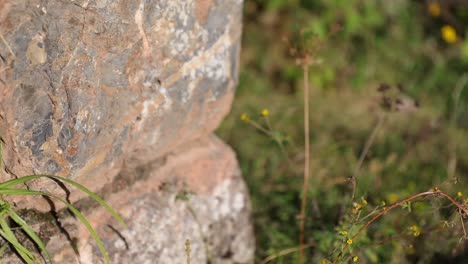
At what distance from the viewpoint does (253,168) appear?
10.4ft

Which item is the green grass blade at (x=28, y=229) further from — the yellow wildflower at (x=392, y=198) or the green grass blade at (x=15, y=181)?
the yellow wildflower at (x=392, y=198)

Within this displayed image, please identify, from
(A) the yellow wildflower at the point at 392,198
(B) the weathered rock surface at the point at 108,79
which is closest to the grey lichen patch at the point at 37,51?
(B) the weathered rock surface at the point at 108,79

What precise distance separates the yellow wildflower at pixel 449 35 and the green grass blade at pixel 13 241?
3.21 m

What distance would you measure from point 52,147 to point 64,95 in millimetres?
170

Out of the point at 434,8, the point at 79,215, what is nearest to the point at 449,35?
the point at 434,8

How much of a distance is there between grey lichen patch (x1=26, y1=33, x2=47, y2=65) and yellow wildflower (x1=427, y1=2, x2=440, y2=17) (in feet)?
10.6

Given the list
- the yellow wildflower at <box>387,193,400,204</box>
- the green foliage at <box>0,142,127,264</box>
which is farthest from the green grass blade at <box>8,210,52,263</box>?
the yellow wildflower at <box>387,193,400,204</box>

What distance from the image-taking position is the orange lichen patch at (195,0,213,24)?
221cm

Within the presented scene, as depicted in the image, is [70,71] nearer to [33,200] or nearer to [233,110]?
[33,200]

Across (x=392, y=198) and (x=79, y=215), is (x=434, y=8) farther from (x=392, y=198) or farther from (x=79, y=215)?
(x=79, y=215)

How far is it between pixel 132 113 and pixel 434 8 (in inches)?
113

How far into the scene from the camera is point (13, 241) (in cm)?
190

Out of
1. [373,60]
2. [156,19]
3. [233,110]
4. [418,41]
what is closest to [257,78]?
[233,110]

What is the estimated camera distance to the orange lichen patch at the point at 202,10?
7.25ft
